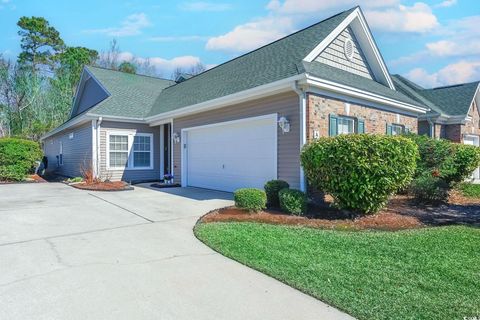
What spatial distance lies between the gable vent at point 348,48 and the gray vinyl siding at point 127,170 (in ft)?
31.6

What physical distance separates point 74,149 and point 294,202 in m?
14.9

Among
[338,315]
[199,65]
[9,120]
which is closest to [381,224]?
[338,315]

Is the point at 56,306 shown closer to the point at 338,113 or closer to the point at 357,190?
the point at 357,190

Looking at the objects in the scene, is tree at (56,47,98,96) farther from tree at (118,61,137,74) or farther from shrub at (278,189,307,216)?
shrub at (278,189,307,216)

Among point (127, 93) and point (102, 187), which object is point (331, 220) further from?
point (127, 93)

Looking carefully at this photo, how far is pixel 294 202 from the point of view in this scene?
727 centimetres

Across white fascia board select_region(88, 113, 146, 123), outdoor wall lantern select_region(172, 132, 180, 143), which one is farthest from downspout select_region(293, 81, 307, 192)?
white fascia board select_region(88, 113, 146, 123)

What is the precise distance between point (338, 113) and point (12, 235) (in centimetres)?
835

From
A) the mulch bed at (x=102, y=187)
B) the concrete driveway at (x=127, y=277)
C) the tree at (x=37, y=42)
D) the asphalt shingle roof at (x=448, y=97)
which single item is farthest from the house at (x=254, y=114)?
the tree at (x=37, y=42)

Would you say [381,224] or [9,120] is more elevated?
[9,120]

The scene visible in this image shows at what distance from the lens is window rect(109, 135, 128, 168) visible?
14992 mm

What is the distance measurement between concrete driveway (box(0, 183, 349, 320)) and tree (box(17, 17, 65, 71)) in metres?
32.6

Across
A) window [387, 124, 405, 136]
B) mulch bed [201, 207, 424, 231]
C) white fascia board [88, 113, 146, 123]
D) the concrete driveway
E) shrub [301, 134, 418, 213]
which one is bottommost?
the concrete driveway

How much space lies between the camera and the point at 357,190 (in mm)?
6684
